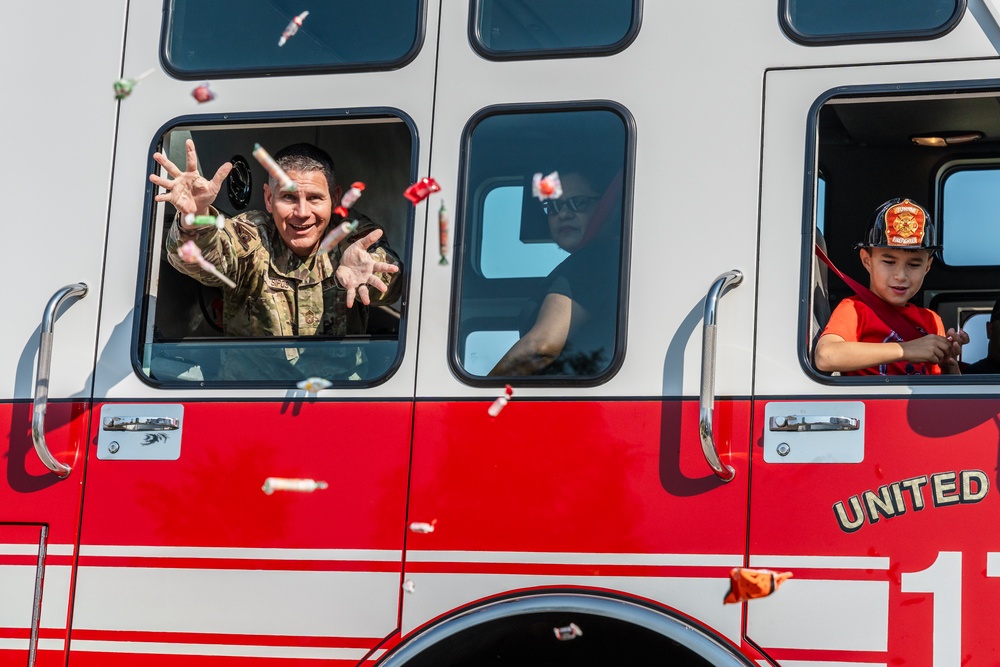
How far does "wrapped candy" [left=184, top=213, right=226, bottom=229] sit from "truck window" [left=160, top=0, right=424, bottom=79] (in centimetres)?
50

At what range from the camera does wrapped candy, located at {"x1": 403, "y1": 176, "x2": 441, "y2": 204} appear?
334 cm

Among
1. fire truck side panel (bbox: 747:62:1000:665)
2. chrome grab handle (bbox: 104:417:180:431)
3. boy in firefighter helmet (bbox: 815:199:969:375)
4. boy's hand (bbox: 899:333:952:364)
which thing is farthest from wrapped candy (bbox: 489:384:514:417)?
boy's hand (bbox: 899:333:952:364)

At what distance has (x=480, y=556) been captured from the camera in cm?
317

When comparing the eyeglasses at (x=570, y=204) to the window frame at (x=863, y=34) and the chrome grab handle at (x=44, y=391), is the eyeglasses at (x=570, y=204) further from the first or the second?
the chrome grab handle at (x=44, y=391)

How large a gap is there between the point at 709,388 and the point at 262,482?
132cm

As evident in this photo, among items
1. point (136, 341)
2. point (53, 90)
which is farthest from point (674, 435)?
point (53, 90)

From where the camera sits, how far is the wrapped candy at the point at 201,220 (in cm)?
340

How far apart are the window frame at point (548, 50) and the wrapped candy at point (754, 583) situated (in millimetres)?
1511

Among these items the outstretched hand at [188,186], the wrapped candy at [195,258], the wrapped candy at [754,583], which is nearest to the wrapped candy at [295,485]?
the wrapped candy at [195,258]

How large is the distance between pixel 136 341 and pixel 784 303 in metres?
1.93

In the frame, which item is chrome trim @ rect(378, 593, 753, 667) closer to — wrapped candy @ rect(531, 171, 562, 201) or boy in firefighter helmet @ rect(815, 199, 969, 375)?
boy in firefighter helmet @ rect(815, 199, 969, 375)

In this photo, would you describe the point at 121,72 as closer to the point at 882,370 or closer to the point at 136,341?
the point at 136,341

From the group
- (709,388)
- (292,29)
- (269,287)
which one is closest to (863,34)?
(709,388)

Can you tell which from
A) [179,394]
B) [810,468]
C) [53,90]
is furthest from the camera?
[53,90]
